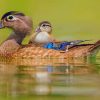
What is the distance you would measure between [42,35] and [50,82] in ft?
19.9

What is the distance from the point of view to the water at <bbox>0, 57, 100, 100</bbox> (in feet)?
22.6

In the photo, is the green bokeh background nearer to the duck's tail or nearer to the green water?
the green water

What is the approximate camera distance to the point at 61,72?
900 centimetres

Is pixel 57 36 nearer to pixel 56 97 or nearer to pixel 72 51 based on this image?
pixel 72 51

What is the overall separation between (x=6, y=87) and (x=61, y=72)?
5.38 ft

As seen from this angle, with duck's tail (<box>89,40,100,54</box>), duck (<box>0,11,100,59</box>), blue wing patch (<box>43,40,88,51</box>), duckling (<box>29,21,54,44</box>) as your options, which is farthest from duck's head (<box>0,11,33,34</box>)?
duck's tail (<box>89,40,100,54</box>)

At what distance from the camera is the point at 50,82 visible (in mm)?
7898

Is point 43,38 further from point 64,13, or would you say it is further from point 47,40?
point 64,13

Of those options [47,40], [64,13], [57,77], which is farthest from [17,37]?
[57,77]

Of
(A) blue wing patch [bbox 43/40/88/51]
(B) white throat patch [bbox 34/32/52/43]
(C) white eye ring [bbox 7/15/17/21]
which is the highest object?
(C) white eye ring [bbox 7/15/17/21]

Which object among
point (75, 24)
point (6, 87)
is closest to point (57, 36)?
point (75, 24)

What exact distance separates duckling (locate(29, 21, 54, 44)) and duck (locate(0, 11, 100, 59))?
218mm

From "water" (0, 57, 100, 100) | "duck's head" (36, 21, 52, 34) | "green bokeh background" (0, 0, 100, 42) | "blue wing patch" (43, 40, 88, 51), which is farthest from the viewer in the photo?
"green bokeh background" (0, 0, 100, 42)

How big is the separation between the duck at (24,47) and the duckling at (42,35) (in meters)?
0.22
